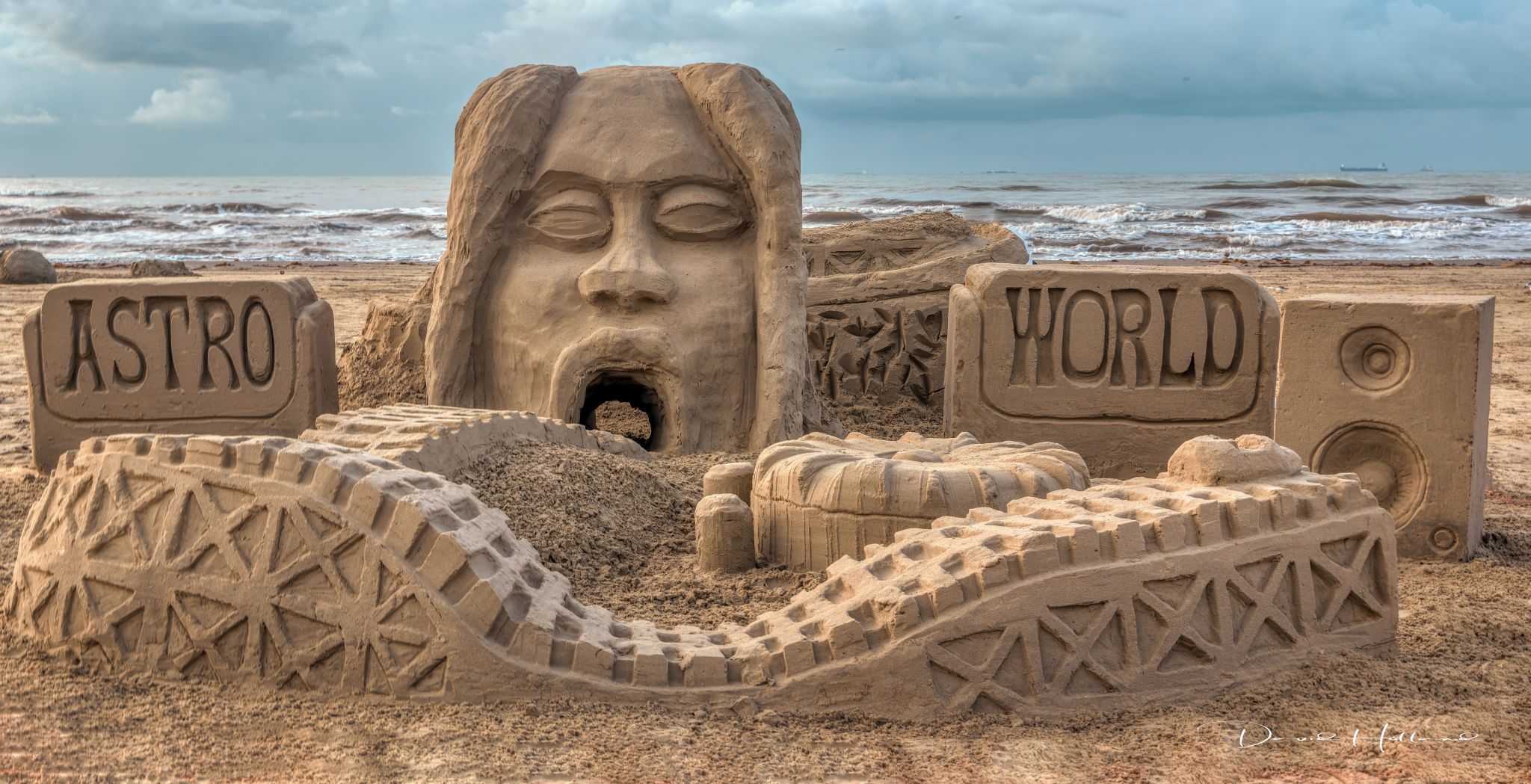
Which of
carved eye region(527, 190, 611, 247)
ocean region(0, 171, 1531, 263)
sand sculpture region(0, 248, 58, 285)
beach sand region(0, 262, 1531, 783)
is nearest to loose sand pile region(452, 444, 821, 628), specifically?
beach sand region(0, 262, 1531, 783)

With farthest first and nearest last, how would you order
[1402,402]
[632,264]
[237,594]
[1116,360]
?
[632,264]
[1116,360]
[1402,402]
[237,594]

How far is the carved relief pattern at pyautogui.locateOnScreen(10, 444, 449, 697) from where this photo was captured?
2.44 meters

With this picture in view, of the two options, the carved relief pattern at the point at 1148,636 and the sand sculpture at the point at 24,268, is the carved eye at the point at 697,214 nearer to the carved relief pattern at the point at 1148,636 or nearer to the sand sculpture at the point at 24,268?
the carved relief pattern at the point at 1148,636

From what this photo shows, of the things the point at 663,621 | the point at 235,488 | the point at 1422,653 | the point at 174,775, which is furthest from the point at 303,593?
the point at 1422,653

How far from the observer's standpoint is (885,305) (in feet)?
21.8

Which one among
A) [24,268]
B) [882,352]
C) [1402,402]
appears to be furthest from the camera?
[24,268]

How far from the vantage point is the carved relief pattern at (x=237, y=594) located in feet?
8.02

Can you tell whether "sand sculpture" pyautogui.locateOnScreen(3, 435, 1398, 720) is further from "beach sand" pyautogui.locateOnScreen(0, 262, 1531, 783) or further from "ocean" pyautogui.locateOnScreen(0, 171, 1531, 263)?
"ocean" pyautogui.locateOnScreen(0, 171, 1531, 263)

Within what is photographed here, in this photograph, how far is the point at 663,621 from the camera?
3021 millimetres

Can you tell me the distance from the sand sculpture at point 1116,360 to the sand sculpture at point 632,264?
2.45 ft

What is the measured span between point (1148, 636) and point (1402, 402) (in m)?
1.84

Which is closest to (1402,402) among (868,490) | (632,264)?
(868,490)

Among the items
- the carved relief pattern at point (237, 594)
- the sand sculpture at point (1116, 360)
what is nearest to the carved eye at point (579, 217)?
the sand sculpture at point (1116, 360)

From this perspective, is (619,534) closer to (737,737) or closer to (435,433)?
(435,433)
